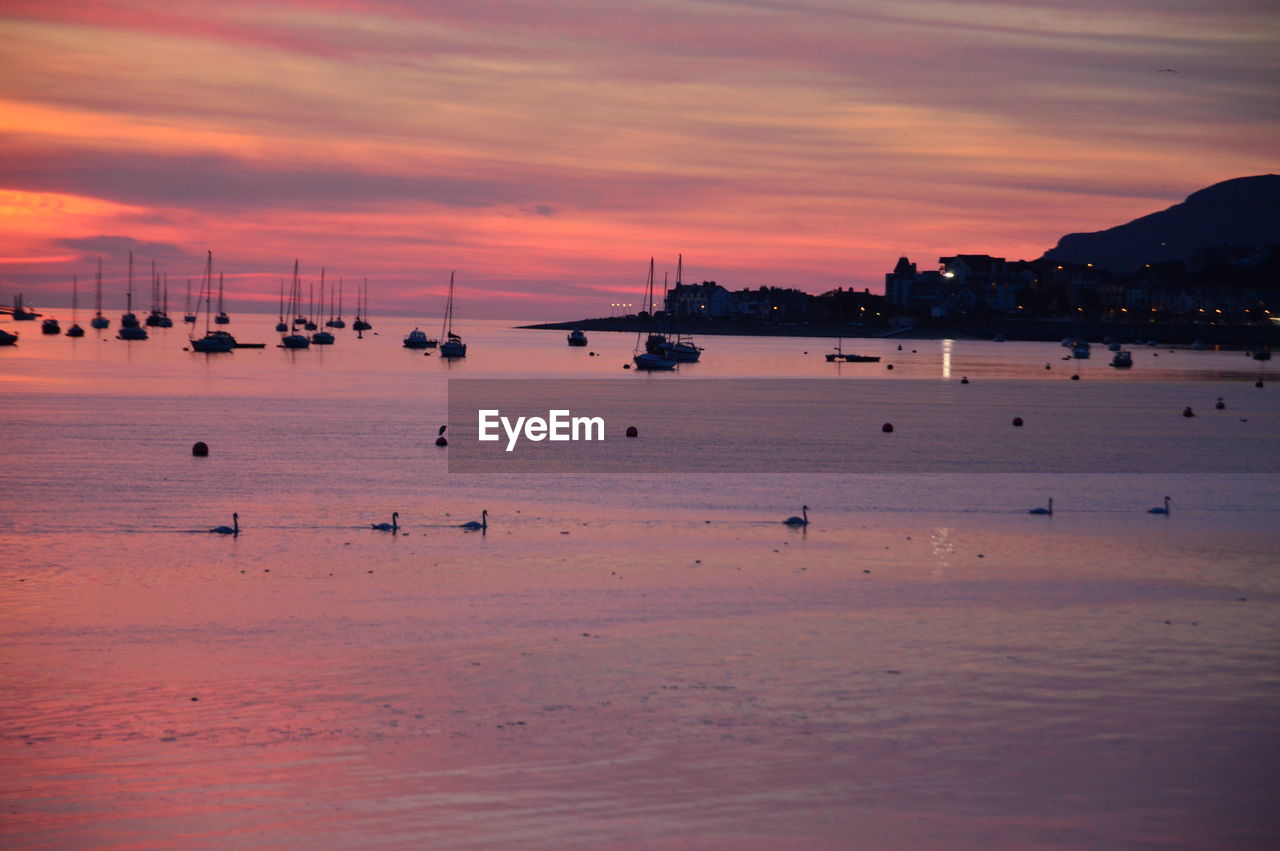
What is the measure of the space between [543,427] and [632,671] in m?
54.7

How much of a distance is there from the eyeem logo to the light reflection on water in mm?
25220

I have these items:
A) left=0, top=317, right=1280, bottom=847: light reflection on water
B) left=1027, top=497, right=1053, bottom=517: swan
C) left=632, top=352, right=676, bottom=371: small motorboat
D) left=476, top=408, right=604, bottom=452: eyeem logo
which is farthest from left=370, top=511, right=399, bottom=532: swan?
left=632, top=352, right=676, bottom=371: small motorboat

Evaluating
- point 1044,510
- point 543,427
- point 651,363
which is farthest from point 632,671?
point 651,363

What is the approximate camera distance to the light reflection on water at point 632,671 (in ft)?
42.0

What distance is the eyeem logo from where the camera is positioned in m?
64.7

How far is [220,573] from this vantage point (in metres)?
25.5

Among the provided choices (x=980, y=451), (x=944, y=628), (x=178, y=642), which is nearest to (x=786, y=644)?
(x=944, y=628)

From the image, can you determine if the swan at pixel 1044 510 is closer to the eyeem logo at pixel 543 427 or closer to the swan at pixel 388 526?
the swan at pixel 388 526

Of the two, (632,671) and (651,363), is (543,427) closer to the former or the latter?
(632,671)

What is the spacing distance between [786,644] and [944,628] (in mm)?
3000

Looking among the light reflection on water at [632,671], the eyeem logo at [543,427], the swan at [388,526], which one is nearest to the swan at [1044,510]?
the light reflection on water at [632,671]

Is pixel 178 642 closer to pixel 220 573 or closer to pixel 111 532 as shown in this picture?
pixel 220 573

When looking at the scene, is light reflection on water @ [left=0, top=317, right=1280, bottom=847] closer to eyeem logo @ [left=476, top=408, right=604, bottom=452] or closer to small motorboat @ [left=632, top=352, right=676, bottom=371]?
eyeem logo @ [left=476, top=408, right=604, bottom=452]

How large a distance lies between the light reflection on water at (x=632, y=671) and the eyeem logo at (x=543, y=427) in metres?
25.2
